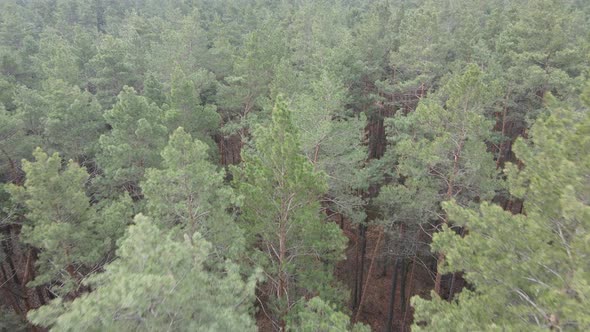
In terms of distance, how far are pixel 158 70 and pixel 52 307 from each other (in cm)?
2357

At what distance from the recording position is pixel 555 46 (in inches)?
793

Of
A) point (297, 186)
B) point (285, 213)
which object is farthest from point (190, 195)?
point (297, 186)

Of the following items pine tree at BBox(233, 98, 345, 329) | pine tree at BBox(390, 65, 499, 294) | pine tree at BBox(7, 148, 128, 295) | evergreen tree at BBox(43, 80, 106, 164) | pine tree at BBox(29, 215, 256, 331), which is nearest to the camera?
pine tree at BBox(29, 215, 256, 331)

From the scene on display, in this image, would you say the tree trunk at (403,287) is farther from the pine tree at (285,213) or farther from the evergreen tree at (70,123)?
the evergreen tree at (70,123)

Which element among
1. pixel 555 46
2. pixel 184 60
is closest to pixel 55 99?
pixel 184 60

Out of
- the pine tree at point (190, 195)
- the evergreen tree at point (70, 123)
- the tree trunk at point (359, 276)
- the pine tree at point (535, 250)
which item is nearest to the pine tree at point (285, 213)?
A: the pine tree at point (190, 195)

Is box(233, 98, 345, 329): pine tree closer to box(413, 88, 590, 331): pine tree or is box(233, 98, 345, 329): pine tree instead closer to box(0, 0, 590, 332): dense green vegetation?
box(0, 0, 590, 332): dense green vegetation

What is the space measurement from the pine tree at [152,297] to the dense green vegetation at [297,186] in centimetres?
3

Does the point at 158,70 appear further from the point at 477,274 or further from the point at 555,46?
the point at 477,274

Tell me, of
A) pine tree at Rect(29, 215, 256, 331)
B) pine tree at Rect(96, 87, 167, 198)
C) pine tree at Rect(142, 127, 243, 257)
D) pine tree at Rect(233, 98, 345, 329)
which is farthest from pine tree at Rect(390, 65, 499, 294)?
pine tree at Rect(96, 87, 167, 198)

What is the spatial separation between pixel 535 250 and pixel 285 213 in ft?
20.8

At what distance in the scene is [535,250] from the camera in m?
7.75

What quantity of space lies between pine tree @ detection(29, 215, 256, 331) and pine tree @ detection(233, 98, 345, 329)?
3.83 metres

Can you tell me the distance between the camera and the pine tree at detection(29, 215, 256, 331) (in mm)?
6059
